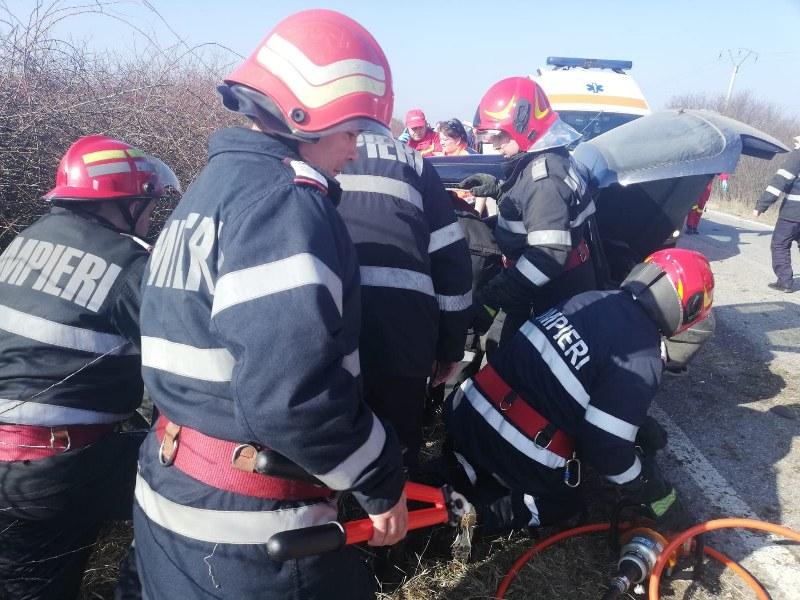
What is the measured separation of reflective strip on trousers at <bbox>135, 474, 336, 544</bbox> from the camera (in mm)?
1290

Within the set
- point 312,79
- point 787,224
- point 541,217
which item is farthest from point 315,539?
point 787,224

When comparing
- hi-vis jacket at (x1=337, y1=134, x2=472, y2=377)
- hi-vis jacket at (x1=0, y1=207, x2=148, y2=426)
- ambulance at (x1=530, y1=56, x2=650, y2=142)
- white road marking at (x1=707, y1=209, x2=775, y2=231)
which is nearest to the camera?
hi-vis jacket at (x1=0, y1=207, x2=148, y2=426)

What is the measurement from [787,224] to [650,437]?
582cm

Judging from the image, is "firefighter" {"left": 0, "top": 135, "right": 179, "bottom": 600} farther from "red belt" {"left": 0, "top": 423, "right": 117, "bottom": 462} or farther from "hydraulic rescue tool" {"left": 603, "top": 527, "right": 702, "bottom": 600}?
"hydraulic rescue tool" {"left": 603, "top": 527, "right": 702, "bottom": 600}

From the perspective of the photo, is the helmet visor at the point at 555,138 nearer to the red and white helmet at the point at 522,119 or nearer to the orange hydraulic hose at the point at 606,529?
the red and white helmet at the point at 522,119

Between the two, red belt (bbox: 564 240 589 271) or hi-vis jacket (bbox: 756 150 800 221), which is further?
hi-vis jacket (bbox: 756 150 800 221)

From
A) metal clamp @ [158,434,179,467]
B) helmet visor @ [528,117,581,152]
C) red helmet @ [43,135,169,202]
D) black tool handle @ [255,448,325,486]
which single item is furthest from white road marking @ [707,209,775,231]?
metal clamp @ [158,434,179,467]

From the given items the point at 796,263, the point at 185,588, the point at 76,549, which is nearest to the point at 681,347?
the point at 185,588

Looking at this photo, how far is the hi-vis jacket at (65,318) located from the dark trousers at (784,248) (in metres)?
7.33

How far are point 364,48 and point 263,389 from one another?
0.87m

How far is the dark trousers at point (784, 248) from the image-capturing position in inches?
267

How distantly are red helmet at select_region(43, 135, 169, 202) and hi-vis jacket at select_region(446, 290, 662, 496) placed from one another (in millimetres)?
1832

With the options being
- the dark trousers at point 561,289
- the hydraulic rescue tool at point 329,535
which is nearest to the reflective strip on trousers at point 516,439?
the hydraulic rescue tool at point 329,535

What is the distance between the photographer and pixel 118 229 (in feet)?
8.17
